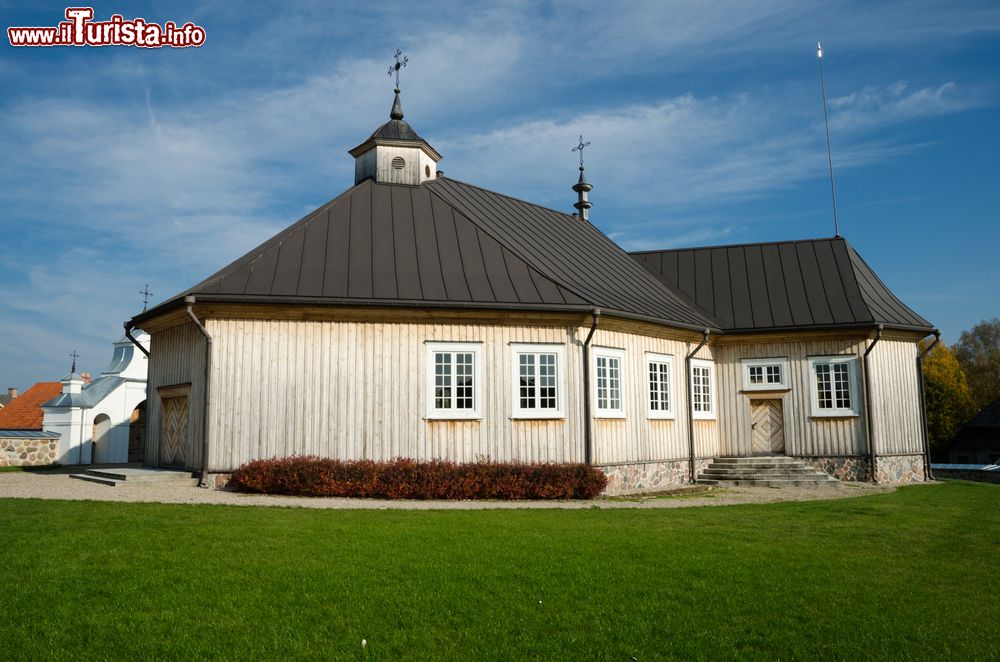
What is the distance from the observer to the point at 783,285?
2317cm

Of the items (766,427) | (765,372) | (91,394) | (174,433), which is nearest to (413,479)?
(174,433)

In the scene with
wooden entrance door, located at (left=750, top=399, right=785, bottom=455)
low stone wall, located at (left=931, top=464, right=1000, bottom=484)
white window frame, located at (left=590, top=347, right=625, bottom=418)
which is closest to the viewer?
white window frame, located at (left=590, top=347, right=625, bottom=418)

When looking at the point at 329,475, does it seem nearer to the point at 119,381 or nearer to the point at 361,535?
the point at 361,535

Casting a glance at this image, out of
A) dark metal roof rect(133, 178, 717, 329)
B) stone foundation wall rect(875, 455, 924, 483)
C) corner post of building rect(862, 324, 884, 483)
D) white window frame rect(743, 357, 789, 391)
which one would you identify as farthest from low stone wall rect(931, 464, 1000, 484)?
dark metal roof rect(133, 178, 717, 329)

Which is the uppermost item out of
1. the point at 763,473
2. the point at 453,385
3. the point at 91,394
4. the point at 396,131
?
the point at 396,131

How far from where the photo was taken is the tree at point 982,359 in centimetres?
4894

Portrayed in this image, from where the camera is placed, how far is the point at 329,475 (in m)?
14.8

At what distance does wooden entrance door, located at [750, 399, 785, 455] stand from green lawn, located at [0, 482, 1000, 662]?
Result: 33.4 feet

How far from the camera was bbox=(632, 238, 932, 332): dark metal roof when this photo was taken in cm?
2159

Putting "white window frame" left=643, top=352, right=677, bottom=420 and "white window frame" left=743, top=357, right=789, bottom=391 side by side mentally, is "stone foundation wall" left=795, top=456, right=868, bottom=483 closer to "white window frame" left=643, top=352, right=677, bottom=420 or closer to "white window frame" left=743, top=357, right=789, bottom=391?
"white window frame" left=743, top=357, right=789, bottom=391

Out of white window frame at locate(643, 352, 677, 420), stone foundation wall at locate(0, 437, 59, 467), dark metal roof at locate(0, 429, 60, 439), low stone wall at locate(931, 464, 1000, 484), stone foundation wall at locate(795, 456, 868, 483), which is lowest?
low stone wall at locate(931, 464, 1000, 484)

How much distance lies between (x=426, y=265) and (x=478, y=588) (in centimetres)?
1115

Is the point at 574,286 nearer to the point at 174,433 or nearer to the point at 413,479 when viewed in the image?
the point at 413,479

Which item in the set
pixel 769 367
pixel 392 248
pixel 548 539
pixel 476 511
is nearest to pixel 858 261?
pixel 769 367
